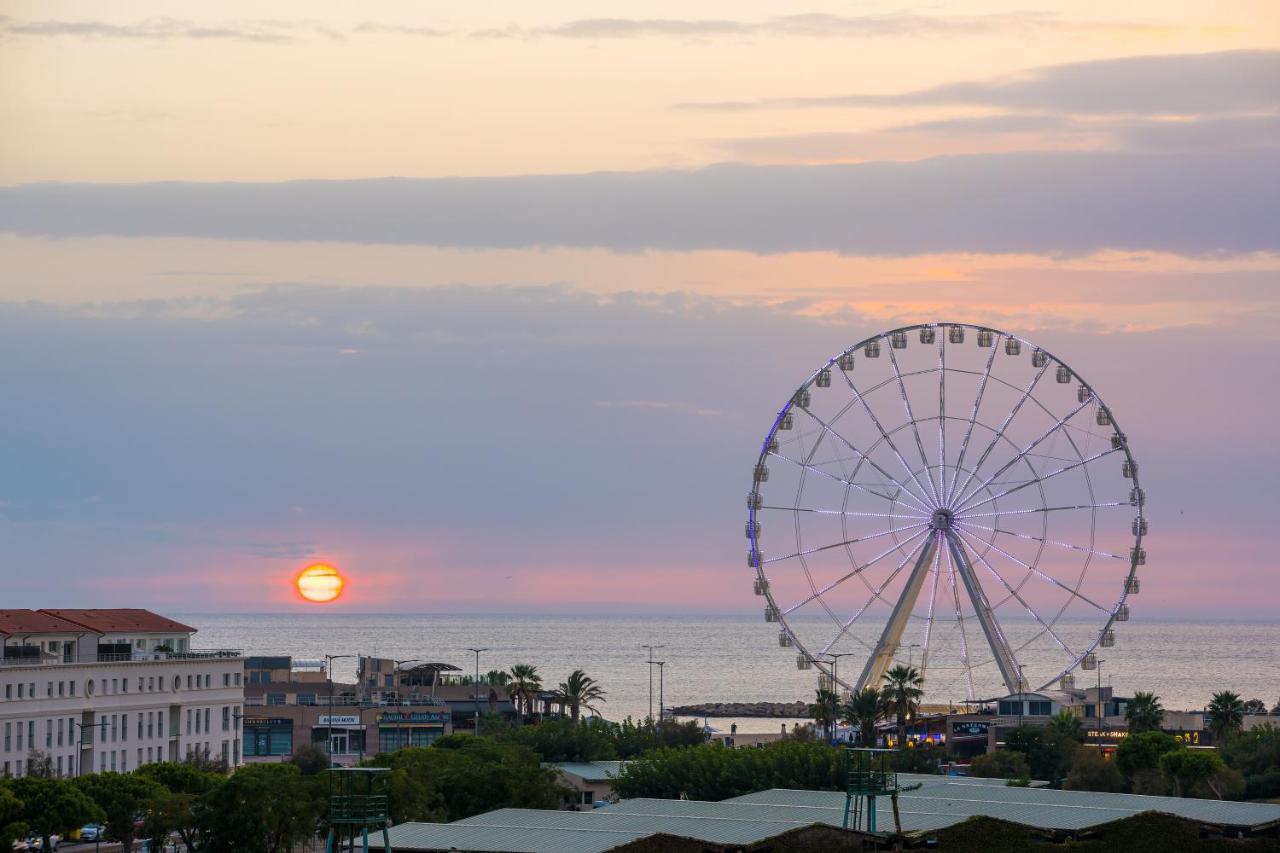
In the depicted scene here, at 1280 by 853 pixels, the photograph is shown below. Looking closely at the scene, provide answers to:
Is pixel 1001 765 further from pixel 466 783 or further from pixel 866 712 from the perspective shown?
pixel 466 783

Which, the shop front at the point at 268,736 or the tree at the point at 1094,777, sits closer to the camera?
the tree at the point at 1094,777

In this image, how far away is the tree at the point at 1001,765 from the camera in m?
124

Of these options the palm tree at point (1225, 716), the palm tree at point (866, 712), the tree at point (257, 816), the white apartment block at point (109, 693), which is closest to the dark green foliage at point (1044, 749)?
the palm tree at point (866, 712)

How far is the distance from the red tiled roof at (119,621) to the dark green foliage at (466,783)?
2483 centimetres

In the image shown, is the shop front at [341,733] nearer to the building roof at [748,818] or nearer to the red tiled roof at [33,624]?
the red tiled roof at [33,624]

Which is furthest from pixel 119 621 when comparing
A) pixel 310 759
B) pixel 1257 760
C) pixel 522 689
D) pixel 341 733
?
pixel 1257 760

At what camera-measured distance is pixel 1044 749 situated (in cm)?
13225

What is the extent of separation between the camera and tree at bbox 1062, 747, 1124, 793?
11388cm

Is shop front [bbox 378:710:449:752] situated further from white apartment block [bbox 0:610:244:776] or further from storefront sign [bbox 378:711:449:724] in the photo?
white apartment block [bbox 0:610:244:776]

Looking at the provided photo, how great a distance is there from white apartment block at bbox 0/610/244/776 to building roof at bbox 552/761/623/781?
796 inches

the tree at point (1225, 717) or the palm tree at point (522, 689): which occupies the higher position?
the palm tree at point (522, 689)

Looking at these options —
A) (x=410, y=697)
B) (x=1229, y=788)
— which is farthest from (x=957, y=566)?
(x=410, y=697)

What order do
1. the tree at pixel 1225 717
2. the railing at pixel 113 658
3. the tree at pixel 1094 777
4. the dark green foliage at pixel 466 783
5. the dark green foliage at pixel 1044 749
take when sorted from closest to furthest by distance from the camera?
the dark green foliage at pixel 466 783, the railing at pixel 113 658, the tree at pixel 1094 777, the dark green foliage at pixel 1044 749, the tree at pixel 1225 717

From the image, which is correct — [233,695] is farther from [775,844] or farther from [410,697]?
[775,844]
